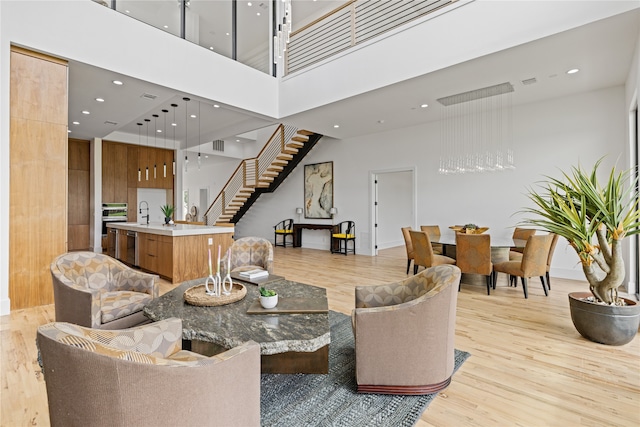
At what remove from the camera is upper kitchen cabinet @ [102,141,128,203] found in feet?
30.9

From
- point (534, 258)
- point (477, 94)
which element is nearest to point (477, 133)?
point (477, 94)

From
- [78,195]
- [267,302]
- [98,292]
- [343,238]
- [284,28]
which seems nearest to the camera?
[267,302]

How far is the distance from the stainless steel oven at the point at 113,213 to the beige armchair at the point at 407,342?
381 inches

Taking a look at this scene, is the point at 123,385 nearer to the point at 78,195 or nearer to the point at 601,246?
the point at 601,246

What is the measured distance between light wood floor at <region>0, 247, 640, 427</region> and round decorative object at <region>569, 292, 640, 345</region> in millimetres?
93

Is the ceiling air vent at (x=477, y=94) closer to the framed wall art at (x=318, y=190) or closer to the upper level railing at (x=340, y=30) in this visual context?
the upper level railing at (x=340, y=30)

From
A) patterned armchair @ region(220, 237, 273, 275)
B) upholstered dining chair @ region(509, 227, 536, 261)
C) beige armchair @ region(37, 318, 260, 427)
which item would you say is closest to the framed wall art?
upholstered dining chair @ region(509, 227, 536, 261)

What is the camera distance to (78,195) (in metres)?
9.23

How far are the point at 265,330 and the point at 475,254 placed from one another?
3.78 m

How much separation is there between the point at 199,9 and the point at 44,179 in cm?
649

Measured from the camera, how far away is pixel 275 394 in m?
2.14

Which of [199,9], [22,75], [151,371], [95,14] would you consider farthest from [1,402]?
[199,9]

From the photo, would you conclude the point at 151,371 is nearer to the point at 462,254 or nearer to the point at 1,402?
the point at 1,402

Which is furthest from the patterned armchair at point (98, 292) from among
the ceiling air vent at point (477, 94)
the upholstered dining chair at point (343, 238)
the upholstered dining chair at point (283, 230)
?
the upholstered dining chair at point (283, 230)
